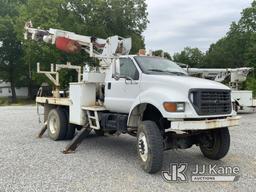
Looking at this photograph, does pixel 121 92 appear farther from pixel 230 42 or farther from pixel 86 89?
pixel 230 42

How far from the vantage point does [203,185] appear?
6262 mm

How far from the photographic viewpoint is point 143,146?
23.6 ft

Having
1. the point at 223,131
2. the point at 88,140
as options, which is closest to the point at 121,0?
the point at 88,140

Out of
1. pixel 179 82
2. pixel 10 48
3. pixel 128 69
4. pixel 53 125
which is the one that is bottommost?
pixel 53 125

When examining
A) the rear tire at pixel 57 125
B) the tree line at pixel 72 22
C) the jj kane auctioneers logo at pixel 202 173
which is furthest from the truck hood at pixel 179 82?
the tree line at pixel 72 22

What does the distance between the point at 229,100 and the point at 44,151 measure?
466cm

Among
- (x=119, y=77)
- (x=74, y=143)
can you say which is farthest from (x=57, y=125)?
(x=119, y=77)

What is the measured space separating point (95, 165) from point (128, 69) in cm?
225

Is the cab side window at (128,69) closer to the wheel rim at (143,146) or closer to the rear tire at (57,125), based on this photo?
the wheel rim at (143,146)

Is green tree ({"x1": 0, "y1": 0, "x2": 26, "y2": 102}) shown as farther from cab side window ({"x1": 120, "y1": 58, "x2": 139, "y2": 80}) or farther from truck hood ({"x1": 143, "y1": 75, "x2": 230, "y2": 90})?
truck hood ({"x1": 143, "y1": 75, "x2": 230, "y2": 90})

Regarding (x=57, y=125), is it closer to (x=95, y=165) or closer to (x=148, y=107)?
(x=95, y=165)

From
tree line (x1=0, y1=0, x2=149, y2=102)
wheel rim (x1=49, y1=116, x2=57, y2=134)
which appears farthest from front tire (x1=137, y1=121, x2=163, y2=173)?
tree line (x1=0, y1=0, x2=149, y2=102)

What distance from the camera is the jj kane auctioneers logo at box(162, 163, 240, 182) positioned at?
662 centimetres

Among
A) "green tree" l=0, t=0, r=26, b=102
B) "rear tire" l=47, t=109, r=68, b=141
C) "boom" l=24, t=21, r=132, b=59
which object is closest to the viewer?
"boom" l=24, t=21, r=132, b=59
